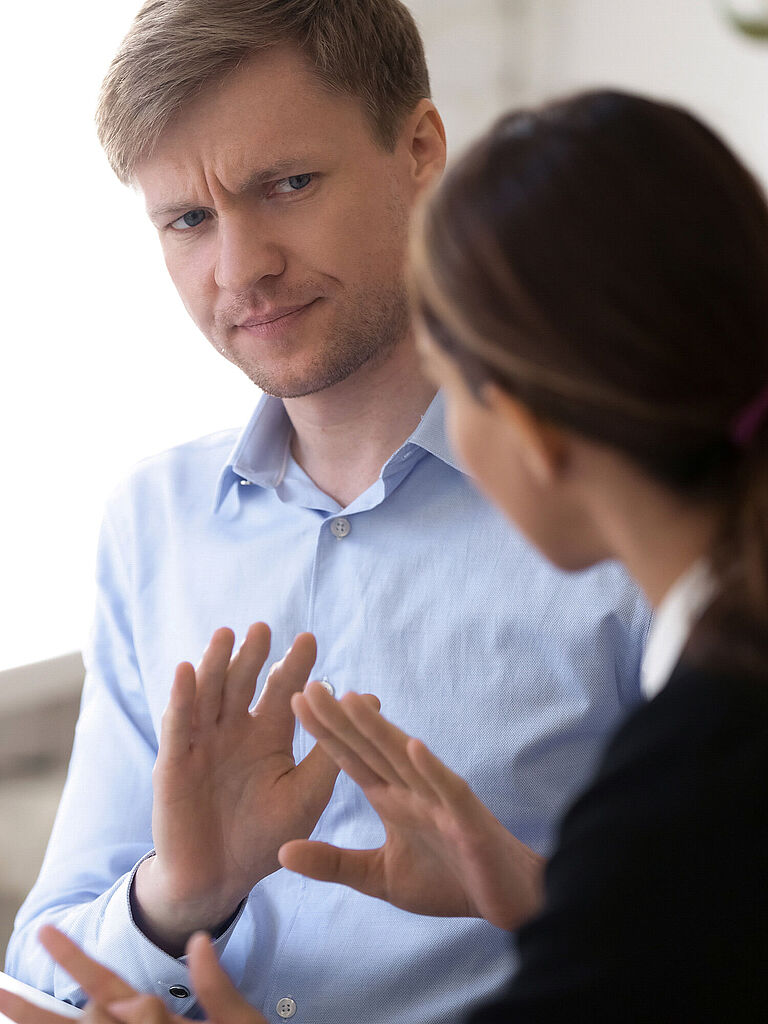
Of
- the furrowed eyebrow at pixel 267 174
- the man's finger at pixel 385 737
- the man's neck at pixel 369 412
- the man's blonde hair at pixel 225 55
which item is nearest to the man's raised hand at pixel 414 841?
the man's finger at pixel 385 737

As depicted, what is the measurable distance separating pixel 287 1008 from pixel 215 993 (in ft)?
1.22

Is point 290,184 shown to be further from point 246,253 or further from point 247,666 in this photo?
point 247,666

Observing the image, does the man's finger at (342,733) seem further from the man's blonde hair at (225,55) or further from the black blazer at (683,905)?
the man's blonde hair at (225,55)

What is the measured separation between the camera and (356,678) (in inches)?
48.5

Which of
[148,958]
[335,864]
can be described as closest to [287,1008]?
[148,958]

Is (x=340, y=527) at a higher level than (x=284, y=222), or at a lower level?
lower

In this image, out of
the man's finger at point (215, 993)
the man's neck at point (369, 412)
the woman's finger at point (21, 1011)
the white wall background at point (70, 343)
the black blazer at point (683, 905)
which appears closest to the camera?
the black blazer at point (683, 905)

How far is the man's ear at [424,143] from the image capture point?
142cm

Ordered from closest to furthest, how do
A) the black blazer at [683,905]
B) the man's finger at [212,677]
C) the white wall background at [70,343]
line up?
the black blazer at [683,905]
the man's finger at [212,677]
the white wall background at [70,343]

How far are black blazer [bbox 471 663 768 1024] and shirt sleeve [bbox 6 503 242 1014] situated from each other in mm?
618

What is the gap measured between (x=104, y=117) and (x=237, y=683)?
73cm

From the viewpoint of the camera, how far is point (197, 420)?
217cm

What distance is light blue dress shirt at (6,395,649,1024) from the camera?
1134 mm

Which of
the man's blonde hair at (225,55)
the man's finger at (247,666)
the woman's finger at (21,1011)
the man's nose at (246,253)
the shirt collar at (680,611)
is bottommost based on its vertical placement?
the woman's finger at (21,1011)
